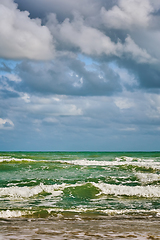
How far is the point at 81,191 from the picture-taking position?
47.7ft

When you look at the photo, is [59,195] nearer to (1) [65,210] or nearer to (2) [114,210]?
(1) [65,210]

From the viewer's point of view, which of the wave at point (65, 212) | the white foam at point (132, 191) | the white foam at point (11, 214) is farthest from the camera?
the white foam at point (132, 191)

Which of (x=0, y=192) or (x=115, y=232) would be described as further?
(x=0, y=192)

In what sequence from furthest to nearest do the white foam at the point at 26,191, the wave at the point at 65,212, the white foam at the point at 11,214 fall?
the white foam at the point at 26,191, the wave at the point at 65,212, the white foam at the point at 11,214

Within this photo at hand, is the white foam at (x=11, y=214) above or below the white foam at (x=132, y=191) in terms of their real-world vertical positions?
above

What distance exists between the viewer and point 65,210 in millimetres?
10367

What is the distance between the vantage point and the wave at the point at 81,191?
44.5 ft

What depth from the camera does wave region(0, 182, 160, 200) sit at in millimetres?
13562

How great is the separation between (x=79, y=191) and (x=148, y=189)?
13.2ft

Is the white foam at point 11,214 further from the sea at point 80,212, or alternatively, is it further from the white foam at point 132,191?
the white foam at point 132,191

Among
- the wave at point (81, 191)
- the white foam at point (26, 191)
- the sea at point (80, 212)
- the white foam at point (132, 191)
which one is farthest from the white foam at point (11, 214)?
the white foam at point (132, 191)

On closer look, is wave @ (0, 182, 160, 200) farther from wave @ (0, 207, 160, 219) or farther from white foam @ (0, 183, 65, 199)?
wave @ (0, 207, 160, 219)

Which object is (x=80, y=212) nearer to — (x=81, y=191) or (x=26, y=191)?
(x=81, y=191)

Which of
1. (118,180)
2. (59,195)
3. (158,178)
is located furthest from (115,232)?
(158,178)
